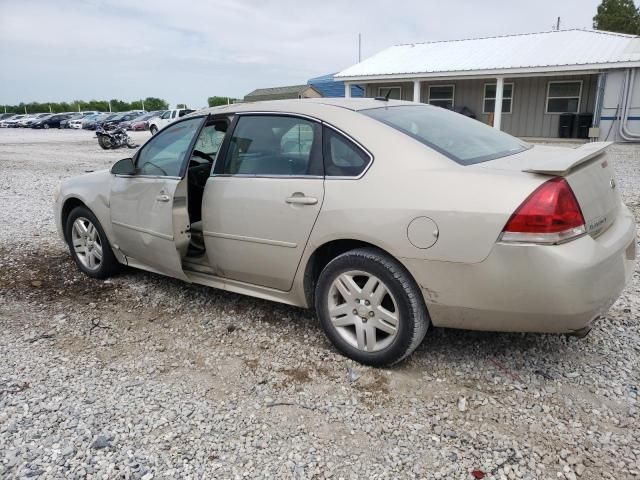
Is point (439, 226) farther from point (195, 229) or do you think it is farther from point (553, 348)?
point (195, 229)

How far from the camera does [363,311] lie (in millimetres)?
3041

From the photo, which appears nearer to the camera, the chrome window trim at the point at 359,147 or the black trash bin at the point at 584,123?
the chrome window trim at the point at 359,147

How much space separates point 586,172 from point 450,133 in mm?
841

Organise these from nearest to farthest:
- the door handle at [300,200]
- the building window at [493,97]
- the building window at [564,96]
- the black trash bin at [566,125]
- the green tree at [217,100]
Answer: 1. the door handle at [300,200]
2. the black trash bin at [566,125]
3. the building window at [564,96]
4. the building window at [493,97]
5. the green tree at [217,100]

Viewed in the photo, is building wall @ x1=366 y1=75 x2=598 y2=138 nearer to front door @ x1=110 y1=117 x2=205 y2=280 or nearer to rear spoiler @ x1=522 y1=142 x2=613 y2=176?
rear spoiler @ x1=522 y1=142 x2=613 y2=176

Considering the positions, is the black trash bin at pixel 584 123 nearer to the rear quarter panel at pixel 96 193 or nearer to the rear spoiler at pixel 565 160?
the rear spoiler at pixel 565 160

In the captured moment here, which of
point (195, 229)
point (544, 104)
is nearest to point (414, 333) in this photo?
point (195, 229)

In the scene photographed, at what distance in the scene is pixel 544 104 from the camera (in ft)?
64.0

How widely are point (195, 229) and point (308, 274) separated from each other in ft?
3.95

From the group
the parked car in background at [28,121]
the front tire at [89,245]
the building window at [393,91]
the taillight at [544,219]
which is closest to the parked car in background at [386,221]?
the taillight at [544,219]

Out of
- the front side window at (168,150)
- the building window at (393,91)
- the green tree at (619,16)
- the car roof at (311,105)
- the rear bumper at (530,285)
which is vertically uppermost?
the green tree at (619,16)

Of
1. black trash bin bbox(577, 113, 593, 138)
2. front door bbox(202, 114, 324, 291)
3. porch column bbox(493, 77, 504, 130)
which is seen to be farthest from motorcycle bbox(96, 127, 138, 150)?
front door bbox(202, 114, 324, 291)

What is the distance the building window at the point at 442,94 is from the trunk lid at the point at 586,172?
1970 cm

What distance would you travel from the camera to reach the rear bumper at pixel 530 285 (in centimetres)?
246
